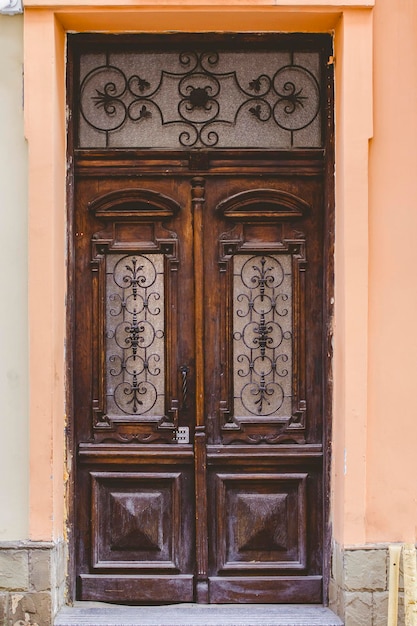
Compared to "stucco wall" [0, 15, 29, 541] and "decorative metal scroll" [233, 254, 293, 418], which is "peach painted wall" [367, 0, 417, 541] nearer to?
"decorative metal scroll" [233, 254, 293, 418]

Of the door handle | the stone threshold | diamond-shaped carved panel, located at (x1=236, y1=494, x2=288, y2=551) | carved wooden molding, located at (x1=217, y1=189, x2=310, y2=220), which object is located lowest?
the stone threshold

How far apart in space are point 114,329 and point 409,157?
7.25ft

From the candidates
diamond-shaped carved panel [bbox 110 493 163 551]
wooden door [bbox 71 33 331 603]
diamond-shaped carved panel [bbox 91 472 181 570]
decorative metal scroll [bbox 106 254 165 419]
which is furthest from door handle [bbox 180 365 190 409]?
diamond-shaped carved panel [bbox 110 493 163 551]

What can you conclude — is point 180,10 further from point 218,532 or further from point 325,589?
point 325,589

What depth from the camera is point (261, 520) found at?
5.37 meters

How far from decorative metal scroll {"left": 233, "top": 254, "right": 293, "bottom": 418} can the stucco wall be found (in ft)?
4.57

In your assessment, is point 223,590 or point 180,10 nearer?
point 180,10

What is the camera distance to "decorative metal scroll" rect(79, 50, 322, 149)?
211 inches

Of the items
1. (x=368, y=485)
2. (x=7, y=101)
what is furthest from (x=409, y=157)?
(x=7, y=101)

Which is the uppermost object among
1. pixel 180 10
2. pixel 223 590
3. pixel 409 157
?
pixel 180 10

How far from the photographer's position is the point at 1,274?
5059 mm

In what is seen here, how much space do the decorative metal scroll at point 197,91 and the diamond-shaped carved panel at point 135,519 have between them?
7.48ft

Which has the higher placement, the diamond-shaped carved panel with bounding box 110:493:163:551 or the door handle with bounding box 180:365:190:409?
the door handle with bounding box 180:365:190:409

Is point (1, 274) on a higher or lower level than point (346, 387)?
higher
